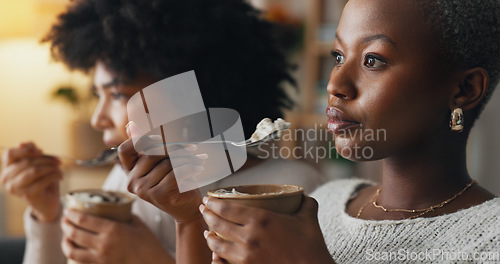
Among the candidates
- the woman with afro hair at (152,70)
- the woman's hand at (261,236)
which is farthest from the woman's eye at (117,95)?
the woman's hand at (261,236)

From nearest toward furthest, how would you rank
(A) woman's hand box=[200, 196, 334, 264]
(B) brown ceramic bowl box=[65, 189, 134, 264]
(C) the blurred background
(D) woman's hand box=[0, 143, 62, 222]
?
(A) woman's hand box=[200, 196, 334, 264], (B) brown ceramic bowl box=[65, 189, 134, 264], (D) woman's hand box=[0, 143, 62, 222], (C) the blurred background

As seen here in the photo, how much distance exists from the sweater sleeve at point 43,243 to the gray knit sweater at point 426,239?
82 centimetres

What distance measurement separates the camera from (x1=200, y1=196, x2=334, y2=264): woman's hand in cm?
60

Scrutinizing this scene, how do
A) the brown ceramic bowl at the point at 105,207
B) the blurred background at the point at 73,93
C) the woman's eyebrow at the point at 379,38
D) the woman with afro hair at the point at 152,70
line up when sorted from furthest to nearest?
the blurred background at the point at 73,93 → the woman with afro hair at the point at 152,70 → the brown ceramic bowl at the point at 105,207 → the woman's eyebrow at the point at 379,38

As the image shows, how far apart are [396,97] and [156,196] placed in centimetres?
36

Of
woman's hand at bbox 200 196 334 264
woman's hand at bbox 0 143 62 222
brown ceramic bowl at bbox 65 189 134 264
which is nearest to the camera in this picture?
woman's hand at bbox 200 196 334 264

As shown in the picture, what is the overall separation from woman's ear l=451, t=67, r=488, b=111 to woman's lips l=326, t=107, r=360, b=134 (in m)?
0.15

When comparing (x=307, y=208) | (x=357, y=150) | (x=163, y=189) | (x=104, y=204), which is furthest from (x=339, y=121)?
(x=104, y=204)

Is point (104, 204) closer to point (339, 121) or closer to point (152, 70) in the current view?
point (152, 70)

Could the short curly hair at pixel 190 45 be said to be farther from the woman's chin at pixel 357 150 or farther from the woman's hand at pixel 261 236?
the woman's hand at pixel 261 236

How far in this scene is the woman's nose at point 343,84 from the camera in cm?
72

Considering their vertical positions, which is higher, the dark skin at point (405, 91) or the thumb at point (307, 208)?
the dark skin at point (405, 91)

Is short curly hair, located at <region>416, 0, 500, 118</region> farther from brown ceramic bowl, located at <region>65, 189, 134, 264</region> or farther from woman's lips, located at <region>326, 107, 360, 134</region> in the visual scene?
brown ceramic bowl, located at <region>65, 189, 134, 264</region>

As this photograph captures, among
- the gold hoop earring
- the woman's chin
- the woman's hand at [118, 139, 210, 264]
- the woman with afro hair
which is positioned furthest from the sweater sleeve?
the gold hoop earring
